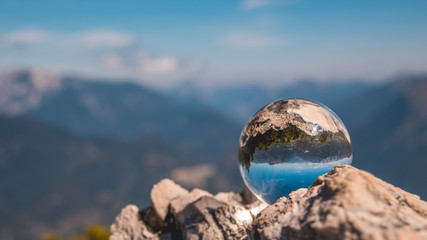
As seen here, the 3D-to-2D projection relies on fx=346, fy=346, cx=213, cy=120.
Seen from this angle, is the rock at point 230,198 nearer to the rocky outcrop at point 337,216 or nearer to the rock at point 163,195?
the rock at point 163,195

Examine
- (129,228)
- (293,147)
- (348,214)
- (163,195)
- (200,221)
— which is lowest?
(348,214)

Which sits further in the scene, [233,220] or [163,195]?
[163,195]

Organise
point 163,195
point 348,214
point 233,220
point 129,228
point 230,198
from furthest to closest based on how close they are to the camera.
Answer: point 230,198 → point 163,195 → point 129,228 → point 233,220 → point 348,214

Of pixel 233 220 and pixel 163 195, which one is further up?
pixel 163 195

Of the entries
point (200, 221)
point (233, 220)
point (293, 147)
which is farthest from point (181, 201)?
point (293, 147)

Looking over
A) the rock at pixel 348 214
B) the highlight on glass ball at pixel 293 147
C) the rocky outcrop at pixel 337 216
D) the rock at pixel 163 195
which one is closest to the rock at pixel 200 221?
the rocky outcrop at pixel 337 216

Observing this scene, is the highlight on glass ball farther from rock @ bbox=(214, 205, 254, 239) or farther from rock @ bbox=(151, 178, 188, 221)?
rock @ bbox=(151, 178, 188, 221)

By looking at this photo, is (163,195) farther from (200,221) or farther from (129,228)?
(200,221)
